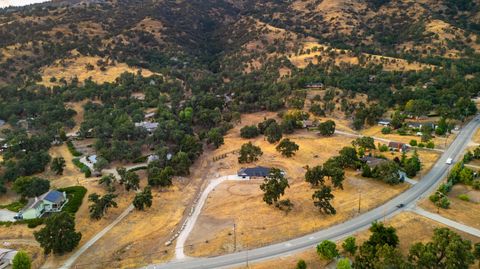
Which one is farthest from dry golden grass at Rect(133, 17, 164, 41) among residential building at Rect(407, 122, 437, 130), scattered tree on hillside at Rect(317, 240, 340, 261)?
scattered tree on hillside at Rect(317, 240, 340, 261)

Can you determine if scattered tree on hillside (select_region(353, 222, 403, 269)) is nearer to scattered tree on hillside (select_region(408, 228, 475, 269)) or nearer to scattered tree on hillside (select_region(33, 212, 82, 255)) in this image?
scattered tree on hillside (select_region(408, 228, 475, 269))

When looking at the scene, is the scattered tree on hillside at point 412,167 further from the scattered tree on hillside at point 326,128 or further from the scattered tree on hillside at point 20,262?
the scattered tree on hillside at point 20,262

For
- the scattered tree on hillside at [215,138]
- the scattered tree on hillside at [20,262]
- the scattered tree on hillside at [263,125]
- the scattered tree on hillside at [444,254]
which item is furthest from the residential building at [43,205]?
the scattered tree on hillside at [444,254]

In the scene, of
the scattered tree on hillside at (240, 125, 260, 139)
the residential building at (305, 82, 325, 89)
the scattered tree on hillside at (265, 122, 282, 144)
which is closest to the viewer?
the scattered tree on hillside at (265, 122, 282, 144)

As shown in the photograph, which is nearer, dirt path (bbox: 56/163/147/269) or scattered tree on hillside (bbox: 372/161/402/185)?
dirt path (bbox: 56/163/147/269)

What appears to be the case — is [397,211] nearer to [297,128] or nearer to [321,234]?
[321,234]

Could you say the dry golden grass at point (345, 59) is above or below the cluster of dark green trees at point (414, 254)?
above


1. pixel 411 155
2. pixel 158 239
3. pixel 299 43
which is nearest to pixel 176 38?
pixel 299 43
